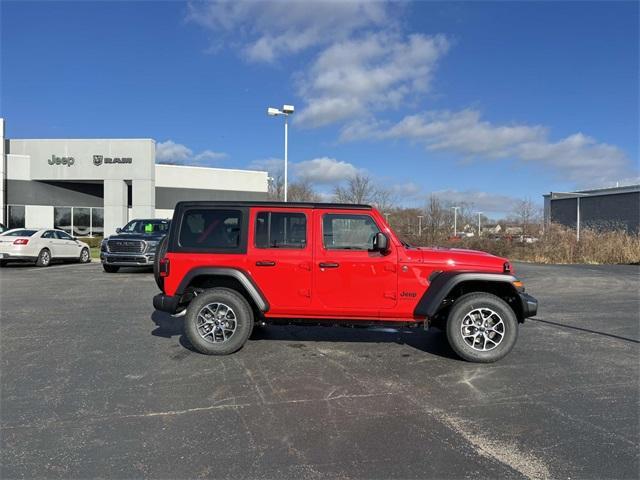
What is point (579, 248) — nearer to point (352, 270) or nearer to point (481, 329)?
point (481, 329)

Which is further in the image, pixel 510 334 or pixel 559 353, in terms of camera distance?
pixel 559 353

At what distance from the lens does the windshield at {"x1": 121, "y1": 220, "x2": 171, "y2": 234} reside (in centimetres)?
1561

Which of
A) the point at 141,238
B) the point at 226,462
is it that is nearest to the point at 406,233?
the point at 141,238

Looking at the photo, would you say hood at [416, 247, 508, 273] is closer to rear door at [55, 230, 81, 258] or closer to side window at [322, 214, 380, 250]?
side window at [322, 214, 380, 250]

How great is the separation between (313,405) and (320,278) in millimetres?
1751

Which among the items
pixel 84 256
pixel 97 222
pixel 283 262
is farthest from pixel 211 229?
pixel 97 222

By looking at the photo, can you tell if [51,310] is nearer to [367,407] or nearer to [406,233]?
[367,407]

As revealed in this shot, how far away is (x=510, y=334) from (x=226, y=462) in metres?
3.64

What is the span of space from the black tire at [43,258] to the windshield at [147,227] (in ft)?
12.0

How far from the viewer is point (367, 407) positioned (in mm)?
4051

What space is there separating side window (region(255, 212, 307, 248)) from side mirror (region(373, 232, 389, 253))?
0.87 m

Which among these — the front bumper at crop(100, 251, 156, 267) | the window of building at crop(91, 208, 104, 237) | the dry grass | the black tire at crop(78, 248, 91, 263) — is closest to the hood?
the front bumper at crop(100, 251, 156, 267)

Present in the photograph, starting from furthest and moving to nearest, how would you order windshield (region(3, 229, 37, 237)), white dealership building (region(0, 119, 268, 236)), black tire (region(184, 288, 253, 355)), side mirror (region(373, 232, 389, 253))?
white dealership building (region(0, 119, 268, 236)) < windshield (region(3, 229, 37, 237)) < black tire (region(184, 288, 253, 355)) < side mirror (region(373, 232, 389, 253))

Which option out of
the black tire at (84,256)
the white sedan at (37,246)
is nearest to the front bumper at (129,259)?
the white sedan at (37,246)
